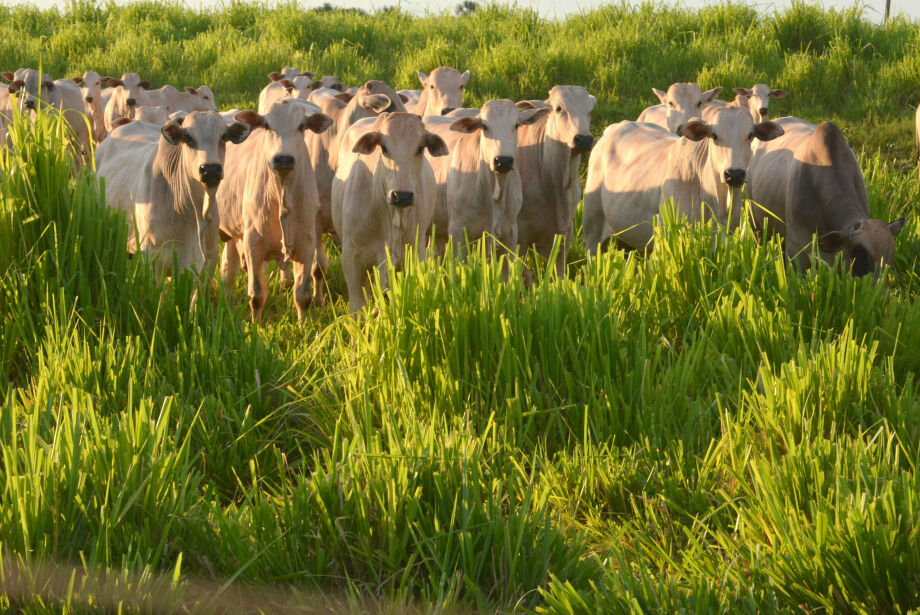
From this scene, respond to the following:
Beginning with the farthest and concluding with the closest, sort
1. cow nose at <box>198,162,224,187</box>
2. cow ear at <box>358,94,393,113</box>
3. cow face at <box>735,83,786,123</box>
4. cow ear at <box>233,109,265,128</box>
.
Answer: cow face at <box>735,83,786,123</box>, cow ear at <box>358,94,393,113</box>, cow ear at <box>233,109,265,128</box>, cow nose at <box>198,162,224,187</box>

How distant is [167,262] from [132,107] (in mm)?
7198

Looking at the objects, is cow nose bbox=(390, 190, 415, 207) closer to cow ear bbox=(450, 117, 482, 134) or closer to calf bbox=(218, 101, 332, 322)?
calf bbox=(218, 101, 332, 322)

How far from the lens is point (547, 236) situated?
7793 mm

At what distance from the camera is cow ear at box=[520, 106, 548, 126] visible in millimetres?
7398

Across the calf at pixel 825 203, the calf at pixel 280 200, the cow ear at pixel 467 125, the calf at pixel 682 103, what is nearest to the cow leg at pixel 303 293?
the calf at pixel 280 200

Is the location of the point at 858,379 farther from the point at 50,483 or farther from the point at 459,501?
the point at 50,483

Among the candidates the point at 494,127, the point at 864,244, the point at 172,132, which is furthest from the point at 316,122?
the point at 864,244

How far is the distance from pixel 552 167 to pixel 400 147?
175 cm

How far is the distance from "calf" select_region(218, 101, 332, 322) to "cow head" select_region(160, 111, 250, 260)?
326mm

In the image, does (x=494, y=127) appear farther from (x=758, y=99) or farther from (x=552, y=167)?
(x=758, y=99)

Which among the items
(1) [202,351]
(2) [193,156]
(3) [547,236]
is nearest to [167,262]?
(2) [193,156]

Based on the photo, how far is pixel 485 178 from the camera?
725cm

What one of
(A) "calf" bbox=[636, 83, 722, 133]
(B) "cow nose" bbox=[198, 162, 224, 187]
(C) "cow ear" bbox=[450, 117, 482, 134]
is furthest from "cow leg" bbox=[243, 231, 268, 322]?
(A) "calf" bbox=[636, 83, 722, 133]

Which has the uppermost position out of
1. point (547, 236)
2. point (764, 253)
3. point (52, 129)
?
point (52, 129)
